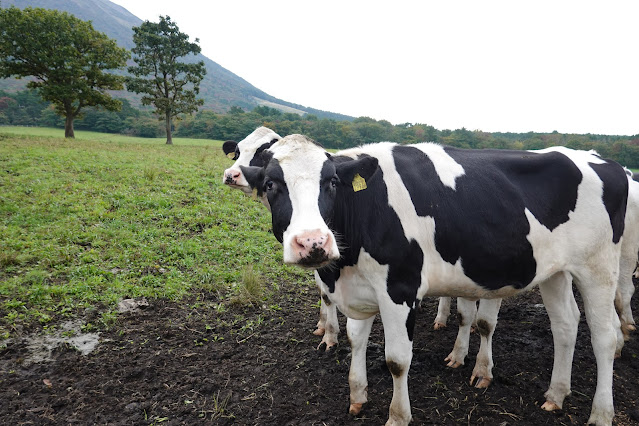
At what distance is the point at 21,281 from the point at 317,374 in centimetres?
488

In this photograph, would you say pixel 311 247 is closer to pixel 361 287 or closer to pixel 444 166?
pixel 361 287

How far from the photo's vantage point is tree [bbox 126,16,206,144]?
38.9m

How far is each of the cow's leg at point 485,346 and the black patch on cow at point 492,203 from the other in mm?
855

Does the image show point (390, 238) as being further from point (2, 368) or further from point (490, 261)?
point (2, 368)

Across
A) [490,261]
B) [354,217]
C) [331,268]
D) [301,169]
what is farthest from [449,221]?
[301,169]

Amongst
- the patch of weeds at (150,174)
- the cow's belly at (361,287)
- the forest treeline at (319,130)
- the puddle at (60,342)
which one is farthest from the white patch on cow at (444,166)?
the forest treeline at (319,130)

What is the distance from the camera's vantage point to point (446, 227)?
346 cm

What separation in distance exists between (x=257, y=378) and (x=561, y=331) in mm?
3364

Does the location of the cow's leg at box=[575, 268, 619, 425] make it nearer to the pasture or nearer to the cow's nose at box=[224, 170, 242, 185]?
the pasture

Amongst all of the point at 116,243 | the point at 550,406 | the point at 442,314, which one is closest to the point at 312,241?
the point at 550,406

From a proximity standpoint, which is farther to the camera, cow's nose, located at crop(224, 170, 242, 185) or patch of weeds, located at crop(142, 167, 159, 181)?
patch of weeds, located at crop(142, 167, 159, 181)

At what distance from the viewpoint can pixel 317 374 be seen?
4.50m

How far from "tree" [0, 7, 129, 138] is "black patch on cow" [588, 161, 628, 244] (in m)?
35.5

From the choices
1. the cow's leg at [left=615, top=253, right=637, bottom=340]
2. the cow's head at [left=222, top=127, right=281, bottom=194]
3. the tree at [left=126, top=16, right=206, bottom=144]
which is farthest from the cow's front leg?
the tree at [left=126, top=16, right=206, bottom=144]
